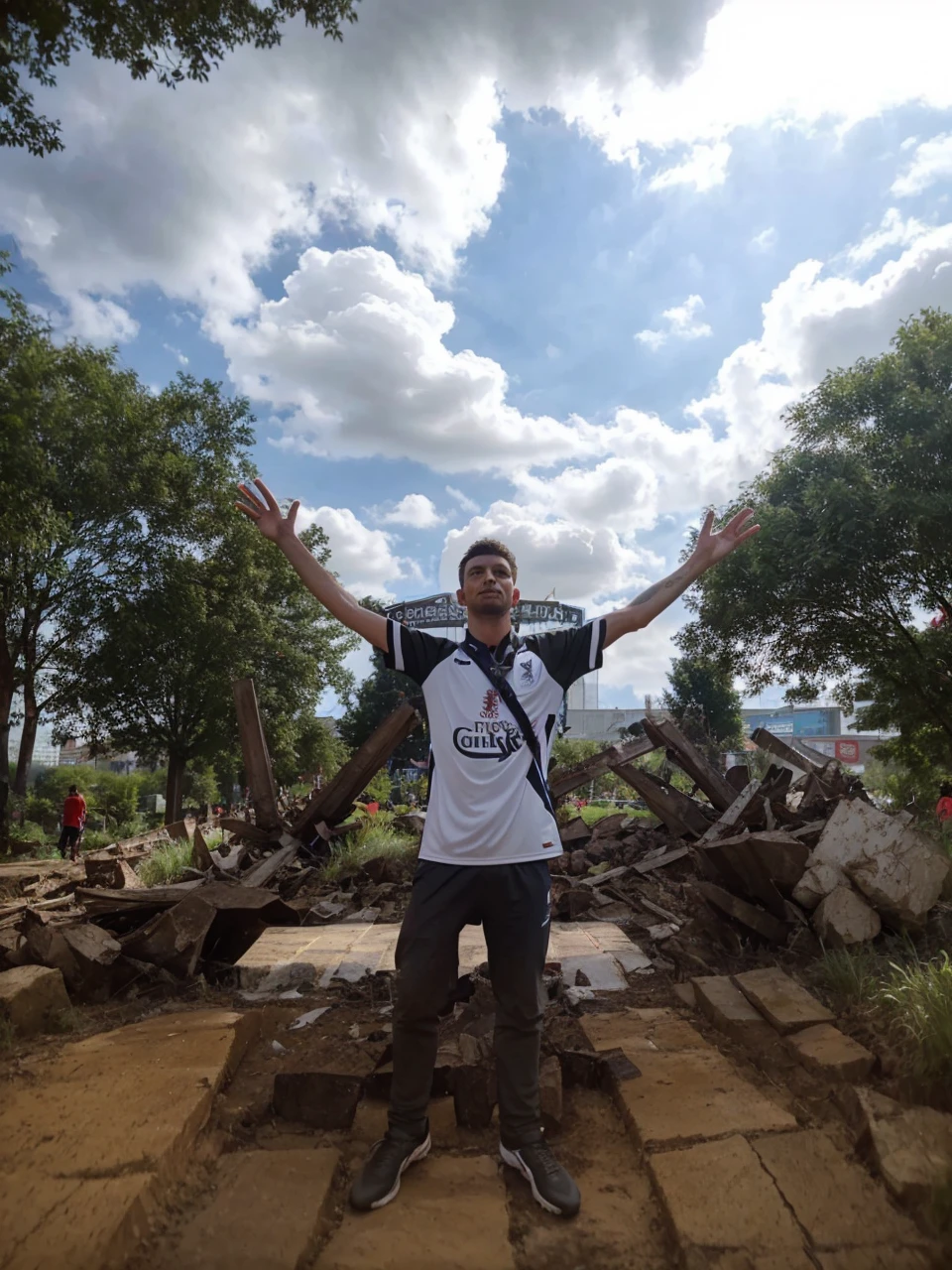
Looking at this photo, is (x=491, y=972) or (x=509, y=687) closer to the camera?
(x=491, y=972)

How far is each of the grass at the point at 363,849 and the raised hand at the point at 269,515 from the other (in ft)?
19.9

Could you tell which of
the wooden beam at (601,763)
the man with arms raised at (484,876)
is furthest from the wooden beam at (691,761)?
the man with arms raised at (484,876)

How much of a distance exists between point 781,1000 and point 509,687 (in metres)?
2.18

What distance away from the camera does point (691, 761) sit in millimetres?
Answer: 9578

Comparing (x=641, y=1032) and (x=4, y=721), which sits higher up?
(x=4, y=721)

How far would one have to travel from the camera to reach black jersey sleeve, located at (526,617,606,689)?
299cm

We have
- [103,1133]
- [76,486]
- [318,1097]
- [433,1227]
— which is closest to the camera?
[433,1227]

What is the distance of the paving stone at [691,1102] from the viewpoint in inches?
105

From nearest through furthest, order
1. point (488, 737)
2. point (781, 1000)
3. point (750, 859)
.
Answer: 1. point (488, 737)
2. point (781, 1000)
3. point (750, 859)

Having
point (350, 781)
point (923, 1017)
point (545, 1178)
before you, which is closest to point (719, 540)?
point (923, 1017)

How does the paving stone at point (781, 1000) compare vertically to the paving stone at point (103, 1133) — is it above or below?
above

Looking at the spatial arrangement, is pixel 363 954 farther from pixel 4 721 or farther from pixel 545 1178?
pixel 4 721

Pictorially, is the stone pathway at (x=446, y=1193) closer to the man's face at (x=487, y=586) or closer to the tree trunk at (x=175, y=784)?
the man's face at (x=487, y=586)

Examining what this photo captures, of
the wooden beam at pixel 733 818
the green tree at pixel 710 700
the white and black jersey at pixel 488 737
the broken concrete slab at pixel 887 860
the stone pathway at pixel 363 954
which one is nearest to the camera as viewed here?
the white and black jersey at pixel 488 737
